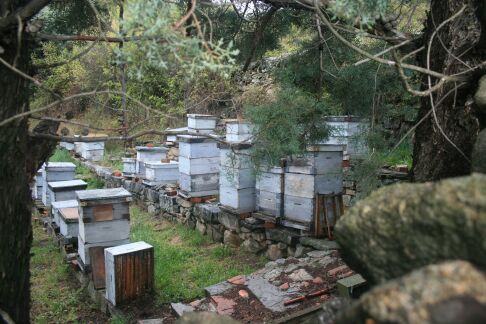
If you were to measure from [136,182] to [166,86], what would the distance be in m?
6.67

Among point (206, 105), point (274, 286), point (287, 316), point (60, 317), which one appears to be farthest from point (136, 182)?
point (287, 316)

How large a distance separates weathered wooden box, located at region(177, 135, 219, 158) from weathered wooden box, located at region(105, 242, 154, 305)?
11.0 ft

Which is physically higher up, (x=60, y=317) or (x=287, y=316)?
(x=287, y=316)

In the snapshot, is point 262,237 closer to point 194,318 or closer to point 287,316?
point 287,316

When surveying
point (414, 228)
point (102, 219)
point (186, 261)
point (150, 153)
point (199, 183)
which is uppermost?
point (414, 228)

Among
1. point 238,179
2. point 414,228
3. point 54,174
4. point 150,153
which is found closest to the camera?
point 414,228

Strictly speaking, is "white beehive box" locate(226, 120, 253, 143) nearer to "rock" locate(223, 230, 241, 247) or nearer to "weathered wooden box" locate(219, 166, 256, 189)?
"weathered wooden box" locate(219, 166, 256, 189)

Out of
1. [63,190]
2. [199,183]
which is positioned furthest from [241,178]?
[63,190]

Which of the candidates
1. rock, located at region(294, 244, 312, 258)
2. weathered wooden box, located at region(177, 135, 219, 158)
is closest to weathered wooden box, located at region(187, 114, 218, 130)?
weathered wooden box, located at region(177, 135, 219, 158)

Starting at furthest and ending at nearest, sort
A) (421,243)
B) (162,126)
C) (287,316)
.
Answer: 1. (162,126)
2. (287,316)
3. (421,243)

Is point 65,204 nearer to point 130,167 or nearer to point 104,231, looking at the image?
point 104,231

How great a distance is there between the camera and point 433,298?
0.98m

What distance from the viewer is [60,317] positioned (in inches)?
215

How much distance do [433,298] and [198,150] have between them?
310 inches
